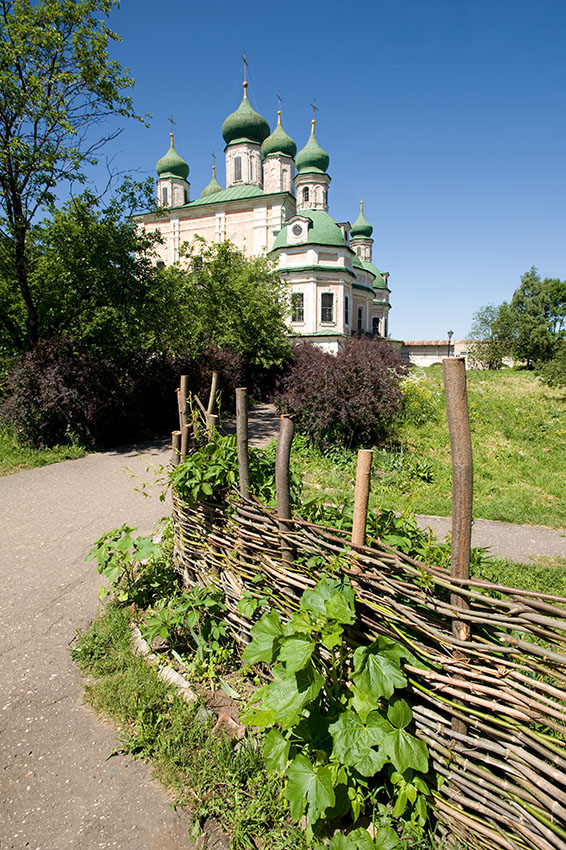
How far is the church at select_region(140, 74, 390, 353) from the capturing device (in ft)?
99.9

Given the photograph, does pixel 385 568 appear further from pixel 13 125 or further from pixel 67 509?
pixel 13 125

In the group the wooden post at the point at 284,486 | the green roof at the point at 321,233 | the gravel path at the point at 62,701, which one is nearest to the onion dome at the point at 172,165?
the green roof at the point at 321,233

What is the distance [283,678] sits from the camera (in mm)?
2018

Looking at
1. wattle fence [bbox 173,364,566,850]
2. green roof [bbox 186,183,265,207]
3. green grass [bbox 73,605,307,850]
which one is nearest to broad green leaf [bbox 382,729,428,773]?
wattle fence [bbox 173,364,566,850]

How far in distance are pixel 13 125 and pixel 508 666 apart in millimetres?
12436

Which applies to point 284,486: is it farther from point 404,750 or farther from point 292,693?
point 404,750

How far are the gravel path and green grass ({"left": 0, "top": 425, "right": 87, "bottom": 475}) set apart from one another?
6.88 feet

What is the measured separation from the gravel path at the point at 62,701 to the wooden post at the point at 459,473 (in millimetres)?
1700

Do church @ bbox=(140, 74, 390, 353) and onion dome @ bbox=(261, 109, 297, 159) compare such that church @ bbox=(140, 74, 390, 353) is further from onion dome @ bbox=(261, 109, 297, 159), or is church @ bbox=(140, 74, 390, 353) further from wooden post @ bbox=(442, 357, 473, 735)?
wooden post @ bbox=(442, 357, 473, 735)

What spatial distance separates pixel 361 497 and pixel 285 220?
36.5 m

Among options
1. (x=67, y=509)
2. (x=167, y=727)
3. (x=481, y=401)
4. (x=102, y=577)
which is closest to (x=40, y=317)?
(x=67, y=509)

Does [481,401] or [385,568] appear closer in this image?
A: [385,568]

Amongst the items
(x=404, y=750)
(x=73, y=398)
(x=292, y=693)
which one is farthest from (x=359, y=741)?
(x=73, y=398)

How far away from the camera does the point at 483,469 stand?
9.06 meters
